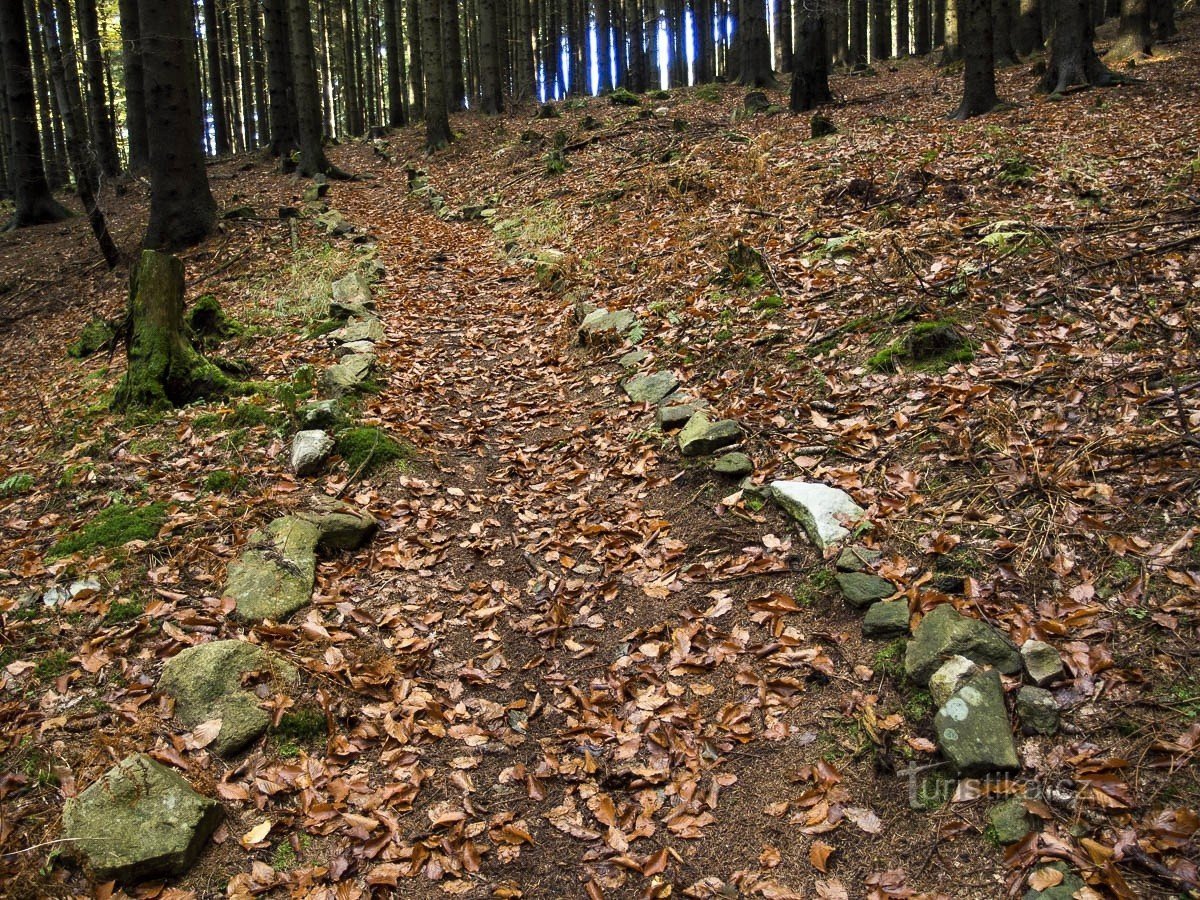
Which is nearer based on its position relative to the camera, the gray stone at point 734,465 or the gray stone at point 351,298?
the gray stone at point 734,465

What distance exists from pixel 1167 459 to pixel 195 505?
5.86 meters

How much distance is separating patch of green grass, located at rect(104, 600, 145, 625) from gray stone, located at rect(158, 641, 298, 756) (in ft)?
1.81

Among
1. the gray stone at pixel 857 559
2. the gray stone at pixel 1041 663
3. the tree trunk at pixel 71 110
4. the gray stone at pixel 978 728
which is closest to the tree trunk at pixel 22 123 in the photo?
the tree trunk at pixel 71 110

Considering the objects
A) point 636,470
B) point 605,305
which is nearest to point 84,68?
point 605,305

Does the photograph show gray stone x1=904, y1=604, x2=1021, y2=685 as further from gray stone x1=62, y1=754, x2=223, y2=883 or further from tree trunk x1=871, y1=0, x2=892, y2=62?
tree trunk x1=871, y1=0, x2=892, y2=62

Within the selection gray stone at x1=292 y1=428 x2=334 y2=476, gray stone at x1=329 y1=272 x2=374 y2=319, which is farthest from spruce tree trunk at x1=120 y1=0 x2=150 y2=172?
gray stone at x1=292 y1=428 x2=334 y2=476

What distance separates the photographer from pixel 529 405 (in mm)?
6922

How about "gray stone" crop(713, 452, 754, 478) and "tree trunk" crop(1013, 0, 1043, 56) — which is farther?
"tree trunk" crop(1013, 0, 1043, 56)

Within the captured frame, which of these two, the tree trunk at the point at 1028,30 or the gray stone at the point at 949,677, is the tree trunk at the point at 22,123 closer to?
the gray stone at the point at 949,677

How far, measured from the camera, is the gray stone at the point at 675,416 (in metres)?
5.77

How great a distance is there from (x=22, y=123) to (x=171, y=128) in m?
6.17

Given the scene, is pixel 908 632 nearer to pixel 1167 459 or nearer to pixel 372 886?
pixel 1167 459

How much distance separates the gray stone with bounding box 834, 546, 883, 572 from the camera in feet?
12.8

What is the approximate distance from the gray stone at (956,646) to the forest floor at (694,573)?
139 millimetres
